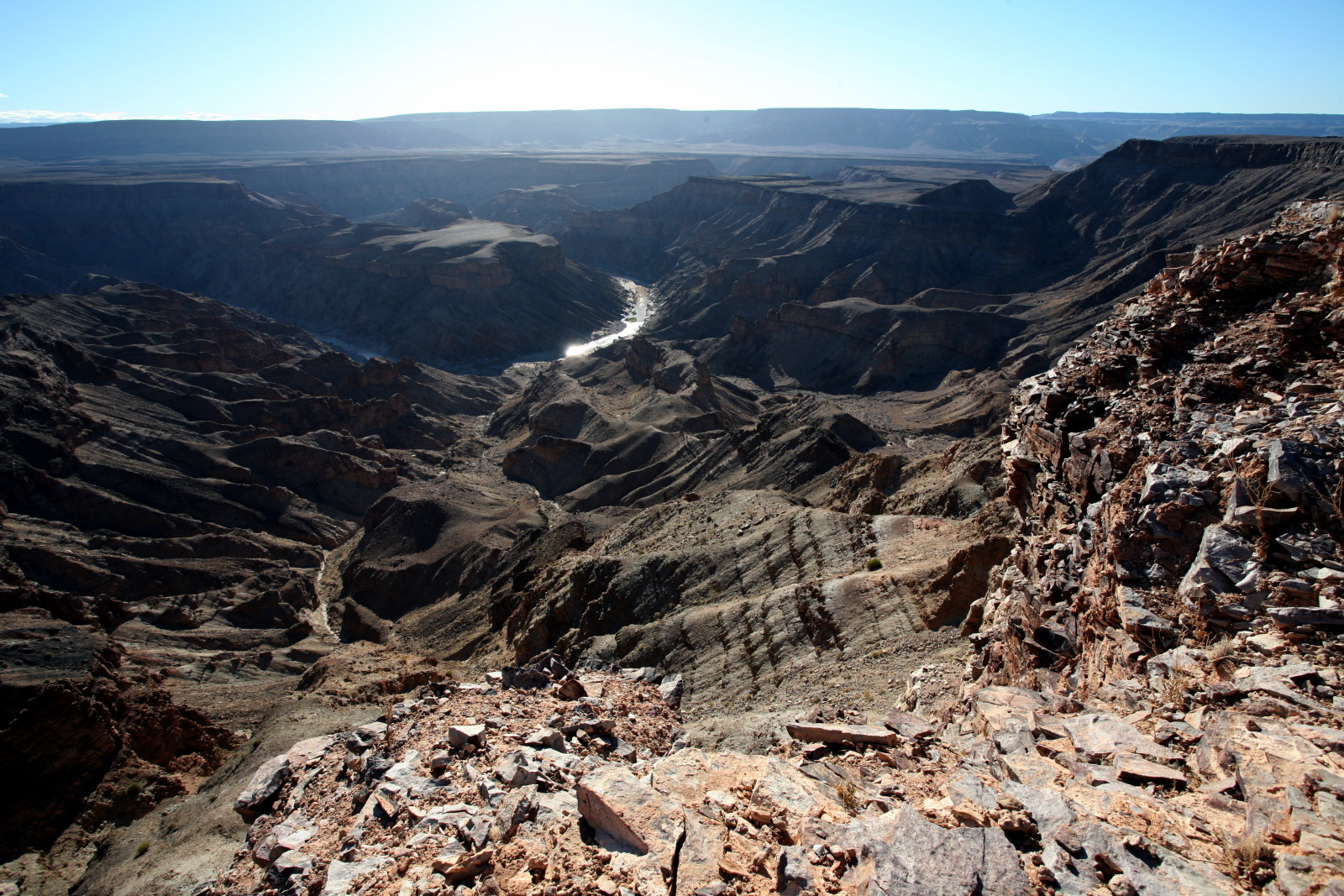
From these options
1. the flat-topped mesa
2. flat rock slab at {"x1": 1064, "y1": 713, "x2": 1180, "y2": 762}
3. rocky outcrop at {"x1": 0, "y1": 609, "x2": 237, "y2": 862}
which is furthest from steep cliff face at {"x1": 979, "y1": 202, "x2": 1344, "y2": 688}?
the flat-topped mesa

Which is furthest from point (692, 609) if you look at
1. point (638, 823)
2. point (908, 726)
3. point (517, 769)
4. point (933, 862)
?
point (933, 862)

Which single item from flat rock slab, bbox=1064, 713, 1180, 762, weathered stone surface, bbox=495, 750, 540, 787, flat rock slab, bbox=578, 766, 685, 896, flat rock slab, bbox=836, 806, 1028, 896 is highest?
flat rock slab, bbox=1064, 713, 1180, 762

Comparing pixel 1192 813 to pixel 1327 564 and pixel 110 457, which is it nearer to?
pixel 1327 564

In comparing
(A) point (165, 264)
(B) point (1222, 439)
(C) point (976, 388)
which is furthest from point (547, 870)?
(A) point (165, 264)

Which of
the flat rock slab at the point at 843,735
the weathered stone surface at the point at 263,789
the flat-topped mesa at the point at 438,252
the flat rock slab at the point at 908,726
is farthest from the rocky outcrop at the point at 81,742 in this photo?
the flat-topped mesa at the point at 438,252

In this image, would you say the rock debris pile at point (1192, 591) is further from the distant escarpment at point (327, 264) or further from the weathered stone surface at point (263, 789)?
the distant escarpment at point (327, 264)

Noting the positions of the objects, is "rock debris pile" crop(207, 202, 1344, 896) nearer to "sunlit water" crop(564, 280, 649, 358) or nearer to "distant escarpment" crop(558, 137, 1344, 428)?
"distant escarpment" crop(558, 137, 1344, 428)

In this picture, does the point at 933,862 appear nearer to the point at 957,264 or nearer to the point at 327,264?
the point at 957,264
